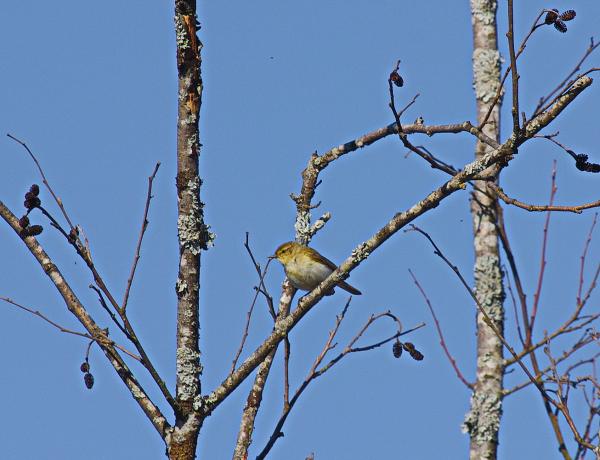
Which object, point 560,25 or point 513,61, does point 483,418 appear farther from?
point 513,61

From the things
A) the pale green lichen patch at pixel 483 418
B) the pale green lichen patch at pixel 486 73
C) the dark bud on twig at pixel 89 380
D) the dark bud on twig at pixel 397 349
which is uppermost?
the pale green lichen patch at pixel 486 73

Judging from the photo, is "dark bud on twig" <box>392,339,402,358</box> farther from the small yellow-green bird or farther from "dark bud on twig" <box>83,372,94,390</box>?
the small yellow-green bird

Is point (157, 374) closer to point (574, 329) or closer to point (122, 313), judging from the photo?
point (122, 313)

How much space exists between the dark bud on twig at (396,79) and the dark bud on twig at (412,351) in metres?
1.16

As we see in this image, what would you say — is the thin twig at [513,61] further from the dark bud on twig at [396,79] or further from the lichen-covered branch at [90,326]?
the lichen-covered branch at [90,326]

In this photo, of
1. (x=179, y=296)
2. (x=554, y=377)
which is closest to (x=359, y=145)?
(x=554, y=377)

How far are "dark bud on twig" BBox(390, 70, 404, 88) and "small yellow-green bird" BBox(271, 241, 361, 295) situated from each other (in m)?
2.19

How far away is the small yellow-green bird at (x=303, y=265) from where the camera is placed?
6492mm

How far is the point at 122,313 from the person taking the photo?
3.48 metres

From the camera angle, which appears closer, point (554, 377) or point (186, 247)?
point (186, 247)

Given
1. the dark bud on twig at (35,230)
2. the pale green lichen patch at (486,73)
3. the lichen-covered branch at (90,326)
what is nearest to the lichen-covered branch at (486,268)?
the pale green lichen patch at (486,73)

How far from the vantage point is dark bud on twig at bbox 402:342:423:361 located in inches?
168

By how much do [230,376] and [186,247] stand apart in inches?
22.5

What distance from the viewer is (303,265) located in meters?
6.81
